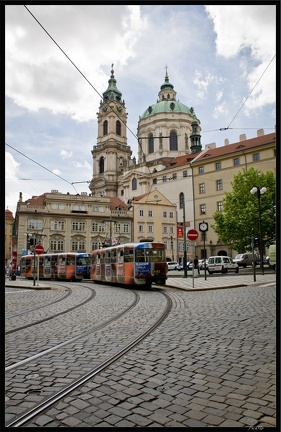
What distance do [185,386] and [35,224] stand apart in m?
53.0

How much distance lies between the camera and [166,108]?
86500mm

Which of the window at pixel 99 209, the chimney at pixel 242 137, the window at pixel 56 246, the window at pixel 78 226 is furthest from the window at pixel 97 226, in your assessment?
the chimney at pixel 242 137

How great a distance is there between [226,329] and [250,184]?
3641 centimetres

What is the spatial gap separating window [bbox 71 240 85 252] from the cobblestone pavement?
51.6 m

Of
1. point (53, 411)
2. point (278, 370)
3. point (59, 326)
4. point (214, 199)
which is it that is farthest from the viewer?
point (214, 199)

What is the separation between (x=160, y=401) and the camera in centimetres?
359

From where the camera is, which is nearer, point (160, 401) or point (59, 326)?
point (160, 401)

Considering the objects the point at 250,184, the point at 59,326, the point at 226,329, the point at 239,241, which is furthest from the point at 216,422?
the point at 250,184

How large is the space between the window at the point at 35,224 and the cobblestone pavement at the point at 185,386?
164 ft

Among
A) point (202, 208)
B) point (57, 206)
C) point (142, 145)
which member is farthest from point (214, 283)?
point (142, 145)

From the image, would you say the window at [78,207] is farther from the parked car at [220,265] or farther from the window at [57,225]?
the parked car at [220,265]

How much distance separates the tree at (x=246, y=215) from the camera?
3828 cm

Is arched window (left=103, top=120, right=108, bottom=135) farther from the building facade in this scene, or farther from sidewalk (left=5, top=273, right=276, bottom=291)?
sidewalk (left=5, top=273, right=276, bottom=291)

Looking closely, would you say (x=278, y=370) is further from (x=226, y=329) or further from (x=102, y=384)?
(x=226, y=329)
